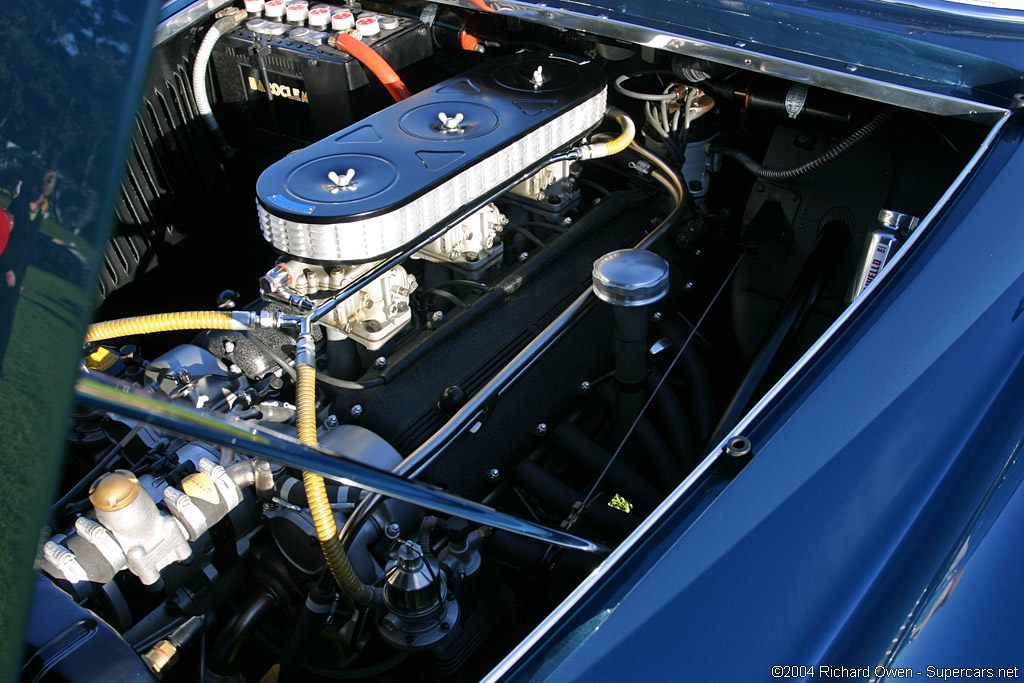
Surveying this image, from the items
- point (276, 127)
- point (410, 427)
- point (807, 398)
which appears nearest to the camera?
point (807, 398)

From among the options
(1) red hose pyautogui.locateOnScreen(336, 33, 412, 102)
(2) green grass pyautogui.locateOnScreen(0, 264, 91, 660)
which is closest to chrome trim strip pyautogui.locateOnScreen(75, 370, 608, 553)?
(2) green grass pyautogui.locateOnScreen(0, 264, 91, 660)

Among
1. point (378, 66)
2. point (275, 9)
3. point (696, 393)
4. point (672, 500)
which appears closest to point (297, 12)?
point (275, 9)

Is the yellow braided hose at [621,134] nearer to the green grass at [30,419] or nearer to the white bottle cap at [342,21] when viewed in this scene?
the white bottle cap at [342,21]

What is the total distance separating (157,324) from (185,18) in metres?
1.09

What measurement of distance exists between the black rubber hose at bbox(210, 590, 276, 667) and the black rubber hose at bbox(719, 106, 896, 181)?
1448mm

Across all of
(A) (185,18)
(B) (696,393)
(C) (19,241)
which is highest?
(C) (19,241)

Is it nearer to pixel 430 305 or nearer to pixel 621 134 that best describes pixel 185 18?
pixel 430 305

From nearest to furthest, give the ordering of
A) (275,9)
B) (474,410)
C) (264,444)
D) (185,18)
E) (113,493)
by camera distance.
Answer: (264,444)
(113,493)
(474,410)
(185,18)
(275,9)

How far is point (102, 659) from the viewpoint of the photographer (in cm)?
94

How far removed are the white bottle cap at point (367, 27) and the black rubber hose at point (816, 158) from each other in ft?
3.08

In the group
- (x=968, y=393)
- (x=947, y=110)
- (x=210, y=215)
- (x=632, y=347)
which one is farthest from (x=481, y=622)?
(x=210, y=215)

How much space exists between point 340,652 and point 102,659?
484 mm

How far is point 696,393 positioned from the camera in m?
1.75

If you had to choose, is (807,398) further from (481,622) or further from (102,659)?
(102,659)
